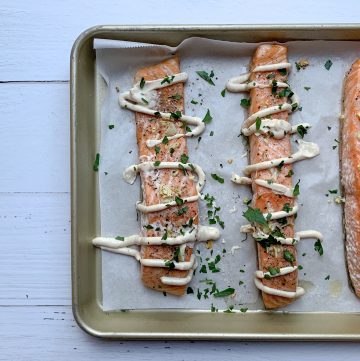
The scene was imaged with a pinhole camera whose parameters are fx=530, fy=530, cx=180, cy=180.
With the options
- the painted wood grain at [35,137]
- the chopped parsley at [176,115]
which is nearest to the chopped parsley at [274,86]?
the chopped parsley at [176,115]

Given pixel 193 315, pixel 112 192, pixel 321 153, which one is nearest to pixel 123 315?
pixel 193 315

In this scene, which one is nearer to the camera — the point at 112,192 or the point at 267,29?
the point at 267,29

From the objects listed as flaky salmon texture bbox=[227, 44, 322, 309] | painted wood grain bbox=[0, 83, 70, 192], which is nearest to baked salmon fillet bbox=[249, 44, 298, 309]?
flaky salmon texture bbox=[227, 44, 322, 309]

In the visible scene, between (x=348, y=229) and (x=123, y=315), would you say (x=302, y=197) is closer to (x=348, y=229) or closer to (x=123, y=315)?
(x=348, y=229)

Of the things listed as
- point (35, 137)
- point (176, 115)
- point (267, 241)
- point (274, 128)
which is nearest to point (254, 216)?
point (267, 241)

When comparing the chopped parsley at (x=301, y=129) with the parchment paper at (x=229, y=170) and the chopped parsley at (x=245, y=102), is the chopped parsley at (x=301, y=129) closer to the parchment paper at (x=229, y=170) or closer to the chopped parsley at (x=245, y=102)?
the parchment paper at (x=229, y=170)

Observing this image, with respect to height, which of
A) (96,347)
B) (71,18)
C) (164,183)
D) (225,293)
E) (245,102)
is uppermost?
(71,18)

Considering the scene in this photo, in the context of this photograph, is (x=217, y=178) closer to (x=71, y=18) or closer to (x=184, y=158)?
(x=184, y=158)
